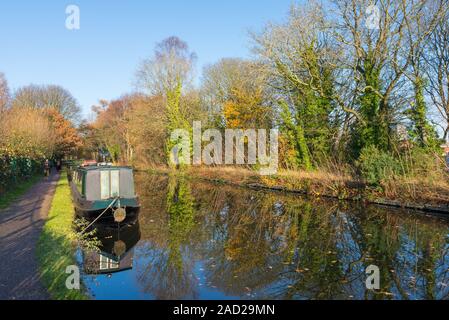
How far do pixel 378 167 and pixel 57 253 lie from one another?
13347 millimetres

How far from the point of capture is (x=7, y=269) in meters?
6.68

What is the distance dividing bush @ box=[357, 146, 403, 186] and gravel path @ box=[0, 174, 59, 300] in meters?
13.4

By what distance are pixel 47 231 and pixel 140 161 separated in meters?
40.3

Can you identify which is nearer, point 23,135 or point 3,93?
point 3,93

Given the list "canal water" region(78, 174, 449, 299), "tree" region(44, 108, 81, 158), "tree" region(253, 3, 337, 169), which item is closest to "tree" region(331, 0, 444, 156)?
"tree" region(253, 3, 337, 169)

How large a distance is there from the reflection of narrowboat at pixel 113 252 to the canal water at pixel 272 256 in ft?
0.07

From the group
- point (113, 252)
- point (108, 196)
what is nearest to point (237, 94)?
point (108, 196)

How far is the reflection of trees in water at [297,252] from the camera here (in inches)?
256

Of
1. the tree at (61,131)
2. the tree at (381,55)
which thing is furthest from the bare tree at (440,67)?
the tree at (61,131)

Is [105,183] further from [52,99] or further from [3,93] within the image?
[52,99]

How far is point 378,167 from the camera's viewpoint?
15945mm

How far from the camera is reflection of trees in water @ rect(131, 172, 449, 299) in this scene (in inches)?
256

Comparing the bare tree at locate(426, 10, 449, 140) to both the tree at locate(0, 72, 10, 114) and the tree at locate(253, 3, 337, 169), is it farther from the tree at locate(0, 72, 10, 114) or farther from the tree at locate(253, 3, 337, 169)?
the tree at locate(0, 72, 10, 114)
